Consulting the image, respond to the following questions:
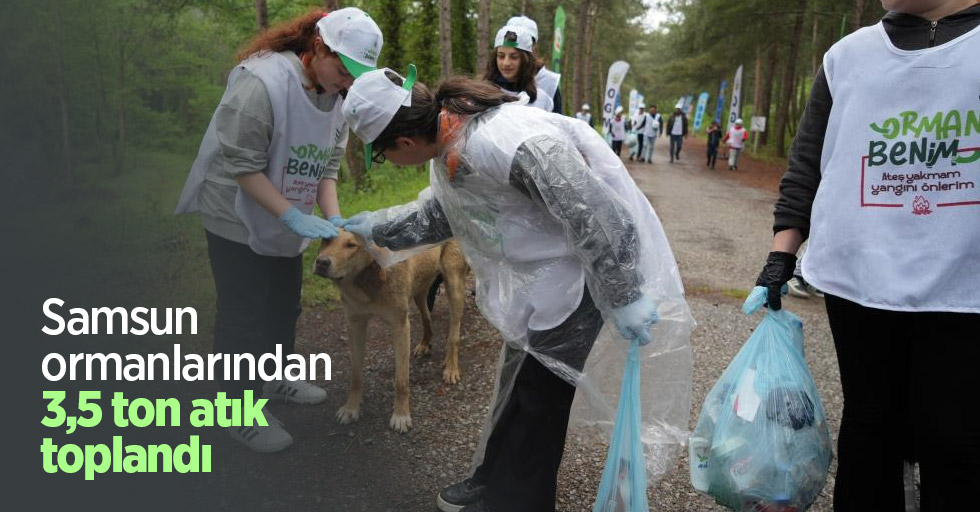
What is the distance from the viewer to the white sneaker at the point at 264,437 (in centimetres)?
362

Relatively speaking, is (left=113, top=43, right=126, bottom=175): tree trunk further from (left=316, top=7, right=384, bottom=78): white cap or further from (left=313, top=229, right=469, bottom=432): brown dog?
(left=316, top=7, right=384, bottom=78): white cap

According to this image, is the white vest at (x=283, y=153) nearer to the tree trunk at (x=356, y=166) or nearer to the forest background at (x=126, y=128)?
the forest background at (x=126, y=128)

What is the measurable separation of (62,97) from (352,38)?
9.70 m

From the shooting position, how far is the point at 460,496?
10.1 feet

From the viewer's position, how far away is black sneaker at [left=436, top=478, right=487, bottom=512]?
10.1ft

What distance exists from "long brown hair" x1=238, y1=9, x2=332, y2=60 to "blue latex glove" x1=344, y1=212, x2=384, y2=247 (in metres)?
0.90

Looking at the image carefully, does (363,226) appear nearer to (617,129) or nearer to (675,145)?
(617,129)

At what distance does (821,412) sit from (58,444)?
13.4 ft

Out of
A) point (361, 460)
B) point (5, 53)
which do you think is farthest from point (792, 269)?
point (5, 53)

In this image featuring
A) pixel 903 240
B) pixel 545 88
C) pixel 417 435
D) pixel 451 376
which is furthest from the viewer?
pixel 545 88

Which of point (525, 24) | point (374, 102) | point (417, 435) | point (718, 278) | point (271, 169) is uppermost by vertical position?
point (525, 24)

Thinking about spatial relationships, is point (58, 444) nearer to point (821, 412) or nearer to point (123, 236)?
point (821, 412)

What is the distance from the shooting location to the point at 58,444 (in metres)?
3.70

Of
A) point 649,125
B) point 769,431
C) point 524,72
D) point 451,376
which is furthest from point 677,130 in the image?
point 769,431
